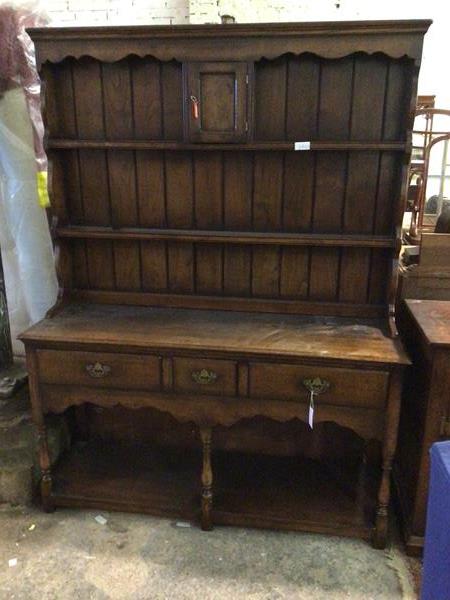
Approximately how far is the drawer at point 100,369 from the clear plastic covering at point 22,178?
0.78m

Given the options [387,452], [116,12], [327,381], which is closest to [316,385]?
[327,381]

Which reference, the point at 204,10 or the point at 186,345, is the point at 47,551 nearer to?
the point at 186,345

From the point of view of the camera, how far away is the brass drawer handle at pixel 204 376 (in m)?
1.68

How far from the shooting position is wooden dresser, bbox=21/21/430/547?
164 centimetres

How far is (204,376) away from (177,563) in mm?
661

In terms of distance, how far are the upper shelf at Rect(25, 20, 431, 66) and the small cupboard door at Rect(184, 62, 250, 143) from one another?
4 centimetres

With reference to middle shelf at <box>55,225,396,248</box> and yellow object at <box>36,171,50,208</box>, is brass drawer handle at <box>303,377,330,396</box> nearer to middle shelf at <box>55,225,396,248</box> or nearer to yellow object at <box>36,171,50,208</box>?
middle shelf at <box>55,225,396,248</box>

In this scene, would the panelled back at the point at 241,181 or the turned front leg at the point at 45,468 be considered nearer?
the panelled back at the point at 241,181

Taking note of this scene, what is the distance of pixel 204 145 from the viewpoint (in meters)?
1.75

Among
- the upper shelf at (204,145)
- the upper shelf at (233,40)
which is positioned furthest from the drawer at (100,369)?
the upper shelf at (233,40)

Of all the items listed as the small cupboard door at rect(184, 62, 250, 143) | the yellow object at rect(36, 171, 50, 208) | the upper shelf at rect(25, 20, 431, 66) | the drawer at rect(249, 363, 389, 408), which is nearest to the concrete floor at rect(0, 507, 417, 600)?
the drawer at rect(249, 363, 389, 408)

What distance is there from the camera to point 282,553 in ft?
5.76

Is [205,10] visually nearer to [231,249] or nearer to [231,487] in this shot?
[231,249]

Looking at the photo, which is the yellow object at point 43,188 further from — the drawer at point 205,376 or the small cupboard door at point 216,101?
the drawer at point 205,376
